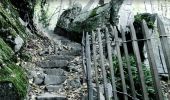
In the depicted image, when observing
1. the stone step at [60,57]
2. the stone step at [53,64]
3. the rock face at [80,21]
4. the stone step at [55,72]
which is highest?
the rock face at [80,21]

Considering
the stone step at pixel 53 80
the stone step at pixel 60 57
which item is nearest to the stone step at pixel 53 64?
the stone step at pixel 60 57

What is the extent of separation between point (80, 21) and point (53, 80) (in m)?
5.35

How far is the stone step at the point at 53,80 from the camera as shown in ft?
20.7

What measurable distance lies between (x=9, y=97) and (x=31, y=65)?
12.7ft

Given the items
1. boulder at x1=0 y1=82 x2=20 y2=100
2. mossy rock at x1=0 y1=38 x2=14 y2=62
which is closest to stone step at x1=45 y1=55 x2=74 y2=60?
mossy rock at x1=0 y1=38 x2=14 y2=62

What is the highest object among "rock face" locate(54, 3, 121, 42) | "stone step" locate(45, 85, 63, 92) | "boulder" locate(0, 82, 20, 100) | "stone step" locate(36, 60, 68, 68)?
"rock face" locate(54, 3, 121, 42)

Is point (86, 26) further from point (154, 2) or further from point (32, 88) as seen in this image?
point (154, 2)

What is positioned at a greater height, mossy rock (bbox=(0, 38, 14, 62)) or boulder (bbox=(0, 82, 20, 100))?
mossy rock (bbox=(0, 38, 14, 62))

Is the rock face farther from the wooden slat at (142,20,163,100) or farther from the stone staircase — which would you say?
the wooden slat at (142,20,163,100)

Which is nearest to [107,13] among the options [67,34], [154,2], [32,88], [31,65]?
[67,34]

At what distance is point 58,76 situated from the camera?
6.50 meters

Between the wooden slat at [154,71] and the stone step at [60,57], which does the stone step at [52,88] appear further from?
the wooden slat at [154,71]

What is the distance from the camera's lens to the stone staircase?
581 centimetres

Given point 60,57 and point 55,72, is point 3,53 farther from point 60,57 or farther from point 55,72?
point 60,57
